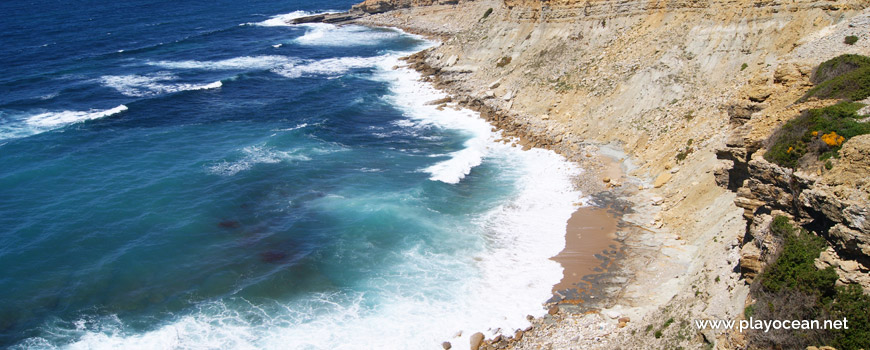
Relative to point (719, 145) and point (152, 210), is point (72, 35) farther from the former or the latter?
point (719, 145)

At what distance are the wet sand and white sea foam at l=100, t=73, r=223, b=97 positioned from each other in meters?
47.5

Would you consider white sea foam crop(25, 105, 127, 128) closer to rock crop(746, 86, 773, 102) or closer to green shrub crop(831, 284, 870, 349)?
rock crop(746, 86, 773, 102)

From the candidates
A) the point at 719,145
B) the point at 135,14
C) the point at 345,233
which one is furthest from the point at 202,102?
the point at 135,14

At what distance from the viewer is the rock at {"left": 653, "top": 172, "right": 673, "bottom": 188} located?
1220 inches

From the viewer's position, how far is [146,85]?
61.7m

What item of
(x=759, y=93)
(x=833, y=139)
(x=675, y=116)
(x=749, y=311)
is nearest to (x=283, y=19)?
(x=675, y=116)

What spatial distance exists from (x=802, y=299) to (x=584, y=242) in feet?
44.3

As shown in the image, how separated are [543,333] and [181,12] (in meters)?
119

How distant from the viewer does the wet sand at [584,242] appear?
25.5 metres

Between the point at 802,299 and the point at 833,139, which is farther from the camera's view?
the point at 833,139

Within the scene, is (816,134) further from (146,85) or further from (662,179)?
(146,85)

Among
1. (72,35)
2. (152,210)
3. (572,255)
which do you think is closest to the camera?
(572,255)

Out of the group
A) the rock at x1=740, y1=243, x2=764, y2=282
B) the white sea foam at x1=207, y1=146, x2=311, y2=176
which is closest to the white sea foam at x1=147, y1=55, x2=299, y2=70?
the white sea foam at x1=207, y1=146, x2=311, y2=176

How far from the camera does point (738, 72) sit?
35656mm
